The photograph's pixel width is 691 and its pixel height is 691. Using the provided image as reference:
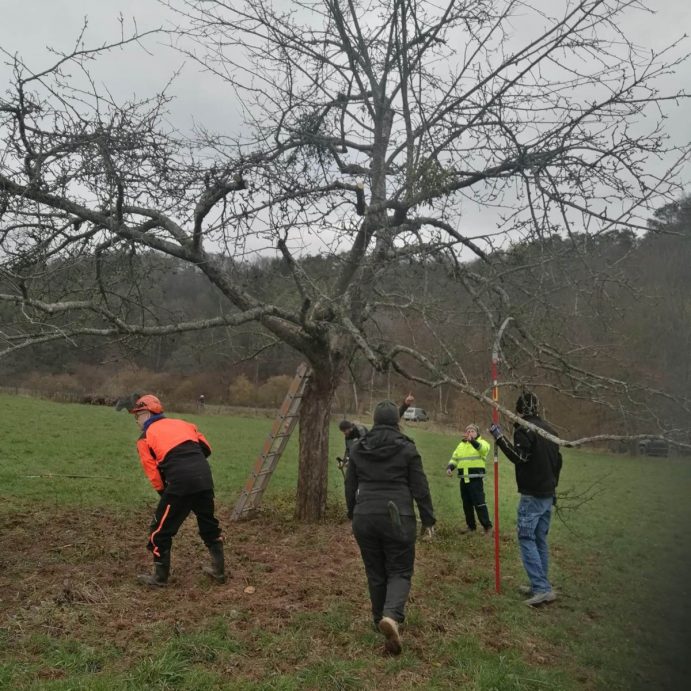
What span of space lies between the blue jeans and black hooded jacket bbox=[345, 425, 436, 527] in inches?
54.7

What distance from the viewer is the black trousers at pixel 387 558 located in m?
4.78

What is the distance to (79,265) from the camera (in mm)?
8172

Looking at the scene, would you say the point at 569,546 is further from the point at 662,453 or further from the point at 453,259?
the point at 662,453

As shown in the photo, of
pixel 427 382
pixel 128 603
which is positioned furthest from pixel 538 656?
pixel 128 603

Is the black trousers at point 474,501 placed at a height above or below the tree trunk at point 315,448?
below

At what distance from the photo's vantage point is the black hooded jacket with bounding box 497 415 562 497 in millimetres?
6012

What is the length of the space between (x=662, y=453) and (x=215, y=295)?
794 centimetres

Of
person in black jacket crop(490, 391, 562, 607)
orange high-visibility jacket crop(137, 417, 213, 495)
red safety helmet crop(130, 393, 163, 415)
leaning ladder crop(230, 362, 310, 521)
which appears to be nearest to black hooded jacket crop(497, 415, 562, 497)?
person in black jacket crop(490, 391, 562, 607)

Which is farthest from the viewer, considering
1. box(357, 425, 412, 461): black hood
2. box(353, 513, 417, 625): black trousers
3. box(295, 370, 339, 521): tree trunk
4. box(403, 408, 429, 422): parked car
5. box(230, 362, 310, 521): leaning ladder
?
box(230, 362, 310, 521): leaning ladder

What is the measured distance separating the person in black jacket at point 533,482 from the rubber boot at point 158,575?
327 centimetres

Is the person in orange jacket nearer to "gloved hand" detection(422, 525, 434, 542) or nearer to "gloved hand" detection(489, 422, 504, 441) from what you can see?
"gloved hand" detection(489, 422, 504, 441)

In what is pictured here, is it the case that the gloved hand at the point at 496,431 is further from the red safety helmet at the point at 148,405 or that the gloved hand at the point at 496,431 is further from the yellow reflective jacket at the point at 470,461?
the yellow reflective jacket at the point at 470,461

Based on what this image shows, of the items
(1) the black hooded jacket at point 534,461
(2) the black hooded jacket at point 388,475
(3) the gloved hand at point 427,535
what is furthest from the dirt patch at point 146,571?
(1) the black hooded jacket at point 534,461

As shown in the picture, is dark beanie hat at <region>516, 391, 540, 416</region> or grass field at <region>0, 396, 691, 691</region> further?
dark beanie hat at <region>516, 391, 540, 416</region>
